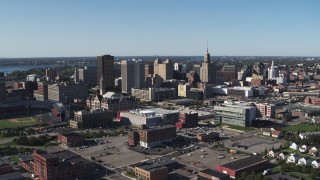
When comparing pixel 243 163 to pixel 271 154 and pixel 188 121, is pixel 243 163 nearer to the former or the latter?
pixel 271 154

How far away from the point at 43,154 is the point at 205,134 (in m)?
22.1

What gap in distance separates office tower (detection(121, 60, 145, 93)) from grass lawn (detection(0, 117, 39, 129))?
109 feet

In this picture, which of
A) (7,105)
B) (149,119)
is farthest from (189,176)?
(7,105)

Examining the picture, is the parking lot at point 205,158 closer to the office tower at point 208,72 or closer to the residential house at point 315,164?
the residential house at point 315,164

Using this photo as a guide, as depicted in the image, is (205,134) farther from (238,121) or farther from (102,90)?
(102,90)

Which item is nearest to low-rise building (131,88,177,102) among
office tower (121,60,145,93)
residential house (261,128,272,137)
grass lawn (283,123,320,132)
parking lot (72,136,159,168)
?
office tower (121,60,145,93)

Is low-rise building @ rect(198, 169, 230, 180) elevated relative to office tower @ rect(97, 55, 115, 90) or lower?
lower

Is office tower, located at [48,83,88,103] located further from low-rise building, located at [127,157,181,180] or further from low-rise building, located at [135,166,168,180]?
low-rise building, located at [135,166,168,180]

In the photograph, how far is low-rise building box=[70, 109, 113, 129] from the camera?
55803 mm

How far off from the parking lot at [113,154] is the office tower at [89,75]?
64.4m

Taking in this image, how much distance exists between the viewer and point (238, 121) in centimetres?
5825

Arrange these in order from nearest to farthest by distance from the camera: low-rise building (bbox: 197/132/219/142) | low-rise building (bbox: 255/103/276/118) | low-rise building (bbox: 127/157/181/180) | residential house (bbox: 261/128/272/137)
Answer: low-rise building (bbox: 127/157/181/180) → low-rise building (bbox: 197/132/219/142) → residential house (bbox: 261/128/272/137) → low-rise building (bbox: 255/103/276/118)

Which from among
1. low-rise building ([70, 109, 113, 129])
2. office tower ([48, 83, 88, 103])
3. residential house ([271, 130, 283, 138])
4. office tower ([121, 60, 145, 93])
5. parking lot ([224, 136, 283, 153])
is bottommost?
parking lot ([224, 136, 283, 153])

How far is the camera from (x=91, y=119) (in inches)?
A: 2238
